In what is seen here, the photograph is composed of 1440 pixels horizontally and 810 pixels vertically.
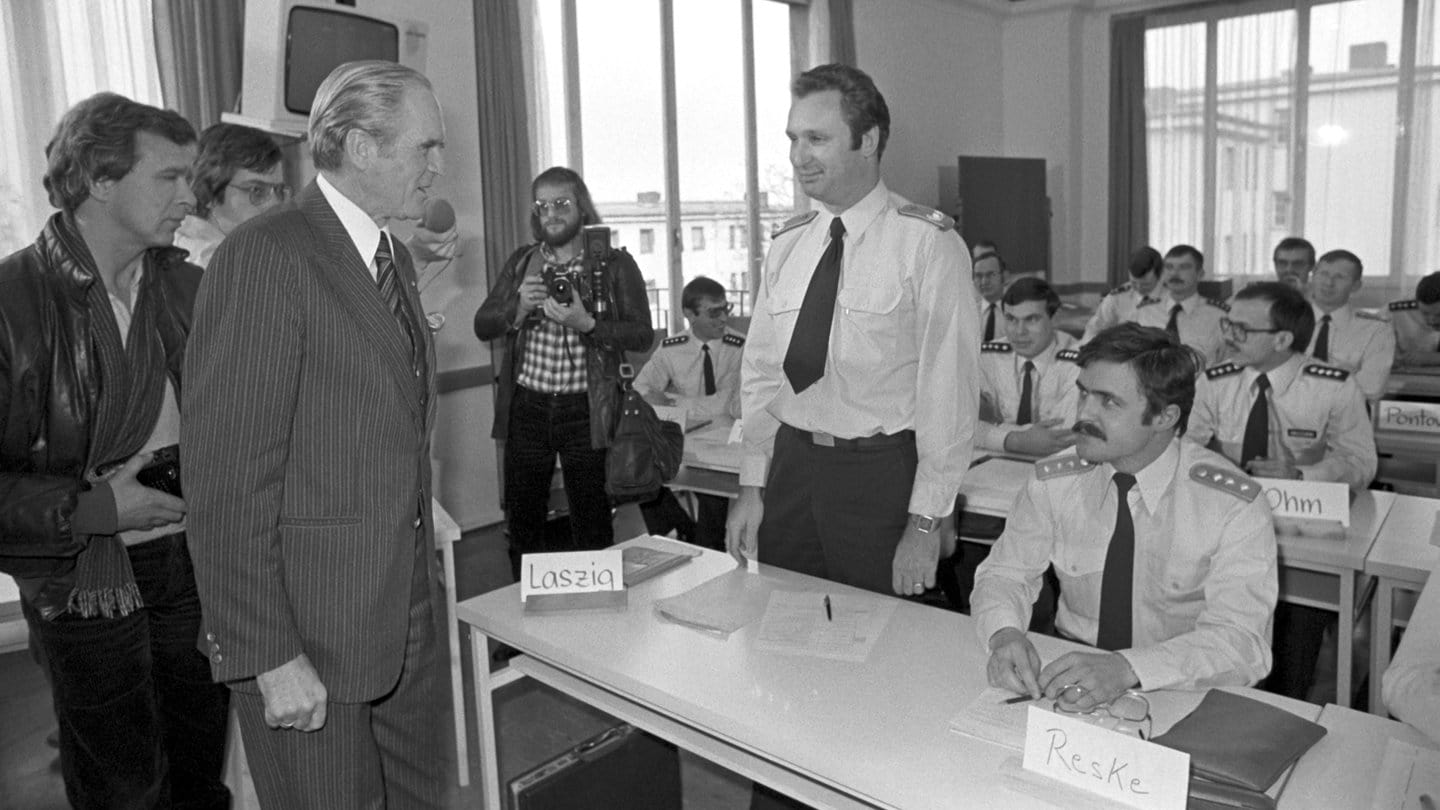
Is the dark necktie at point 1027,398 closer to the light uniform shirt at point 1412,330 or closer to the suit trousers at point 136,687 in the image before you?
the suit trousers at point 136,687

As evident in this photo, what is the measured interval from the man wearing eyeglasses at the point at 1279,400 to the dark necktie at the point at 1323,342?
2046mm

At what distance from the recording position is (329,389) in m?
1.26

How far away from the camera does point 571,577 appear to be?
6.49 ft

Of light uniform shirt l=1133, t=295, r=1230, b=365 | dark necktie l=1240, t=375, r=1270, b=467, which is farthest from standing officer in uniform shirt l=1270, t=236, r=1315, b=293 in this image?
dark necktie l=1240, t=375, r=1270, b=467

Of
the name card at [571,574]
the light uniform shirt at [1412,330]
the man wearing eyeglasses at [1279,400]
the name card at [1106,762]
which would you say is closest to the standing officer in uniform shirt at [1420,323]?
the light uniform shirt at [1412,330]

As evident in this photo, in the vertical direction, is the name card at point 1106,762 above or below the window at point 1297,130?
below

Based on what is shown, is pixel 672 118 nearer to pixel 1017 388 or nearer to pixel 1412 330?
pixel 1017 388

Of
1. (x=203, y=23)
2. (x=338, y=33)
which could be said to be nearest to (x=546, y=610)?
(x=338, y=33)

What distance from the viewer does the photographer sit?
290 cm

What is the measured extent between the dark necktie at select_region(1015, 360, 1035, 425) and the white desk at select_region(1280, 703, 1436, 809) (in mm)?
2374

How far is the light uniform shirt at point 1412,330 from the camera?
5723 mm

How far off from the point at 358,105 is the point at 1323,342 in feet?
17.0

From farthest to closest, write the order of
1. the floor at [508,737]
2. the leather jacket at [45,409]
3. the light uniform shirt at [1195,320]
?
the light uniform shirt at [1195,320], the floor at [508,737], the leather jacket at [45,409]

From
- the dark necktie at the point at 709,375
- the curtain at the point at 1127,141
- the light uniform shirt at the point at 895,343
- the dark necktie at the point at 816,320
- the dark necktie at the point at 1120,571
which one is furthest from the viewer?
the curtain at the point at 1127,141
